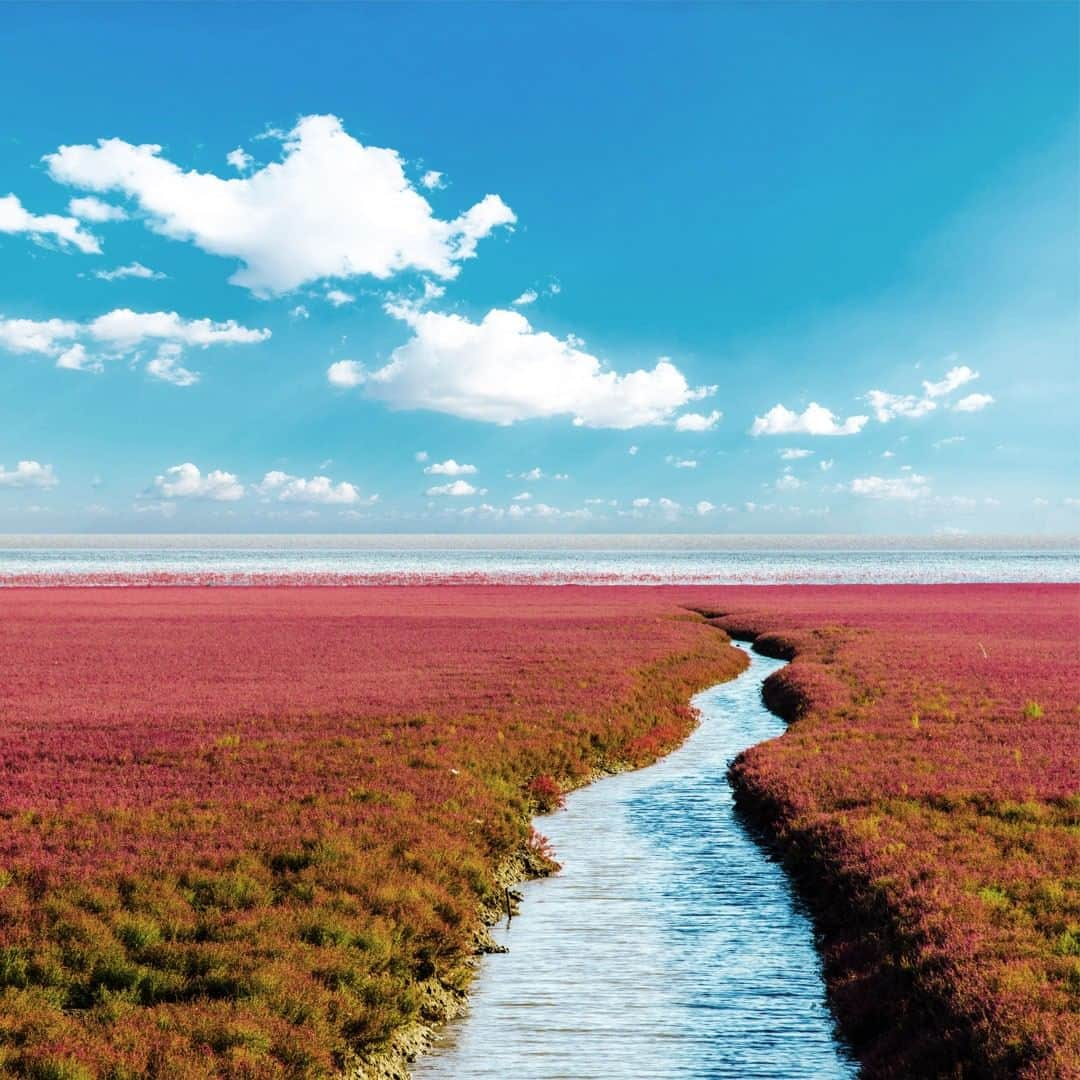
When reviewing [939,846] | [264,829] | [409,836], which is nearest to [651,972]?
[409,836]

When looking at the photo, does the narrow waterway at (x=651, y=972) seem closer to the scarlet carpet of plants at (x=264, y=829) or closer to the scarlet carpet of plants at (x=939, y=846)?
the scarlet carpet of plants at (x=939, y=846)

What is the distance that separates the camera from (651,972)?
508 inches

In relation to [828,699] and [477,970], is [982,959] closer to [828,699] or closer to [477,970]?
[477,970]

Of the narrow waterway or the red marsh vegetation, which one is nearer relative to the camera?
the red marsh vegetation

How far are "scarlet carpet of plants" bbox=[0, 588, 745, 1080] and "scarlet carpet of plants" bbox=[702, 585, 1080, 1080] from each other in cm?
544

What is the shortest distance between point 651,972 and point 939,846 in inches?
251

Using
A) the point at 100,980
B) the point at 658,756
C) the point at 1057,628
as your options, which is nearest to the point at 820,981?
the point at 100,980

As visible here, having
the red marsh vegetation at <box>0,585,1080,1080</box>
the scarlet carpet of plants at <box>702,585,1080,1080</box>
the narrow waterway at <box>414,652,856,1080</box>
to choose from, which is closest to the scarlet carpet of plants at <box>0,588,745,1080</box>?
the red marsh vegetation at <box>0,585,1080,1080</box>

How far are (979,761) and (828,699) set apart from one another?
32.2ft

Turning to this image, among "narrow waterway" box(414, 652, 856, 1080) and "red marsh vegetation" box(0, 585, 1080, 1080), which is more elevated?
"red marsh vegetation" box(0, 585, 1080, 1080)

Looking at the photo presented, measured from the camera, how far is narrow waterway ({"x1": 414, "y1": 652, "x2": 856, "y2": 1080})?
421 inches

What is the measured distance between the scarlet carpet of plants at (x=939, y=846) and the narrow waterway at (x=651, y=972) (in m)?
0.73

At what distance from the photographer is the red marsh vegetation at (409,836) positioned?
1053 cm

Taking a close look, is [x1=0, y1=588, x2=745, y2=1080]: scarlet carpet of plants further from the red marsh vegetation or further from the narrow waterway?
the narrow waterway
